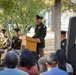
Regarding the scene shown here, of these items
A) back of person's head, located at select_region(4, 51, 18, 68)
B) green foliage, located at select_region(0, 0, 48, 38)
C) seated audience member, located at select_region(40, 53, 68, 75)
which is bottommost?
seated audience member, located at select_region(40, 53, 68, 75)

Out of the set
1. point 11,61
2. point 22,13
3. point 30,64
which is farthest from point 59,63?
point 22,13

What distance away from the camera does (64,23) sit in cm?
3434

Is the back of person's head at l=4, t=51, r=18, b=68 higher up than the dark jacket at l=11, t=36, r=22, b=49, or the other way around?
the back of person's head at l=4, t=51, r=18, b=68

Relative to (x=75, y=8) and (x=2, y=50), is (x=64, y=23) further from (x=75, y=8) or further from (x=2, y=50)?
(x=2, y=50)

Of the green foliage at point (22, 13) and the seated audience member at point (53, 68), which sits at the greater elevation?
the green foliage at point (22, 13)

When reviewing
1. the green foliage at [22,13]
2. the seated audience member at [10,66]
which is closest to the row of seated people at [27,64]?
the seated audience member at [10,66]

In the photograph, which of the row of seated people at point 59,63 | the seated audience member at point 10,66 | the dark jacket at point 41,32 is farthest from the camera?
the dark jacket at point 41,32

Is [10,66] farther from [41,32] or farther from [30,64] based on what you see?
[41,32]

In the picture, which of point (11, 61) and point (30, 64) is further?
point (30, 64)

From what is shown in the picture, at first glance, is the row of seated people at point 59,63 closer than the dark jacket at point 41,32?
Yes

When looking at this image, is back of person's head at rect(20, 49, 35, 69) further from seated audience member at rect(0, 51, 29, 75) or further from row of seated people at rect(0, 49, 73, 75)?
seated audience member at rect(0, 51, 29, 75)

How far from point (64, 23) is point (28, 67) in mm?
29696

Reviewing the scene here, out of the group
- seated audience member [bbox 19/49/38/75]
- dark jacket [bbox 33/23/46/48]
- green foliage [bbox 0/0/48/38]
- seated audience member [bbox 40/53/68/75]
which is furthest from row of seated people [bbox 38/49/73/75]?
green foliage [bbox 0/0/48/38]

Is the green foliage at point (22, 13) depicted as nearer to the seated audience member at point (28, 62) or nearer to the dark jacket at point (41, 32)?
the dark jacket at point (41, 32)
